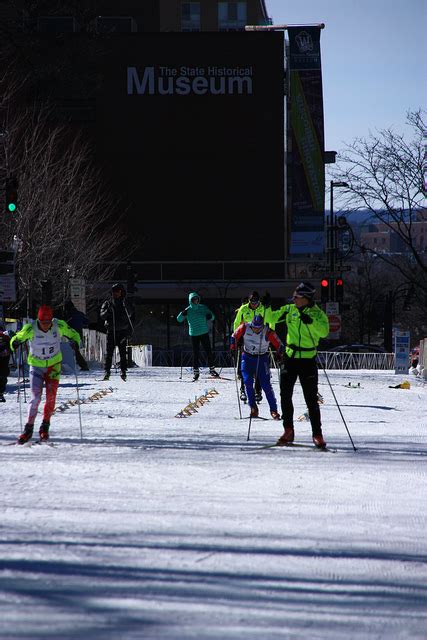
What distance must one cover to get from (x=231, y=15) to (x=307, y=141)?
117ft

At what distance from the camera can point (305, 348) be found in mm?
12289

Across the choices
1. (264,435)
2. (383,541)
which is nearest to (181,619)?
(383,541)

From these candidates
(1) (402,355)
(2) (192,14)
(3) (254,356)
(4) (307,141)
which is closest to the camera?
(3) (254,356)

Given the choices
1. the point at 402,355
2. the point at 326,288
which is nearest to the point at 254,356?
the point at 402,355

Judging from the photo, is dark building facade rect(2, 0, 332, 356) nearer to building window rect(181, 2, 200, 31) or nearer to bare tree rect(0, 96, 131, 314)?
bare tree rect(0, 96, 131, 314)

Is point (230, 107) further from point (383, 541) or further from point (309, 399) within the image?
point (383, 541)

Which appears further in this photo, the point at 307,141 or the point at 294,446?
the point at 307,141

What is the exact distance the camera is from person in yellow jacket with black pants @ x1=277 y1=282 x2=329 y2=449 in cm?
1219

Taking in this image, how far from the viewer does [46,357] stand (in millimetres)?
12812

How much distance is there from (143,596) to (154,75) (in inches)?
2445

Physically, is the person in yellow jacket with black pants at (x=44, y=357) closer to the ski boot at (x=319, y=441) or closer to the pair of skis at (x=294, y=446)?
the pair of skis at (x=294, y=446)

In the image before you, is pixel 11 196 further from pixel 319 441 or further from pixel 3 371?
pixel 319 441

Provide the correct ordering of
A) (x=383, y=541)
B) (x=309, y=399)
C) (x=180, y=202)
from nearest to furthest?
(x=383, y=541)
(x=309, y=399)
(x=180, y=202)

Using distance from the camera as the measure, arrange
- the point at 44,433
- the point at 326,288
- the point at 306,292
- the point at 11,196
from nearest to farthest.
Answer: the point at 306,292 → the point at 44,433 → the point at 11,196 → the point at 326,288
